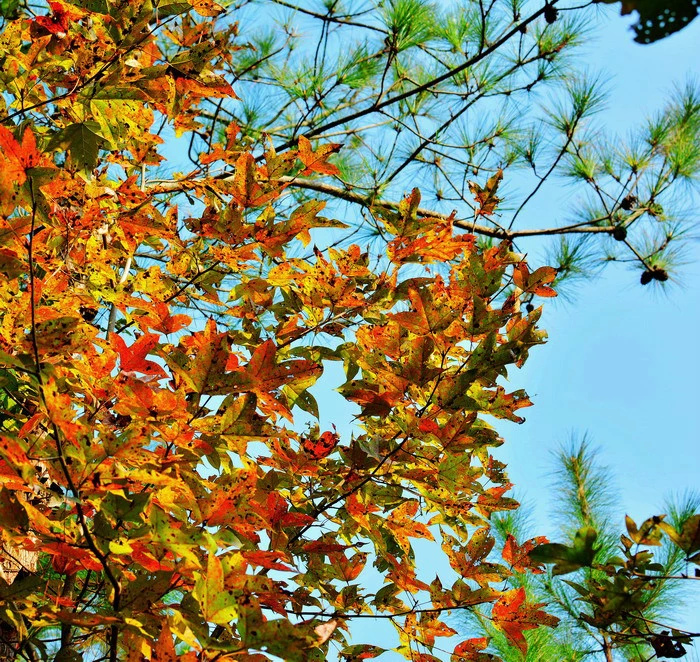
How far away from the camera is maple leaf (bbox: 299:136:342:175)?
95 cm

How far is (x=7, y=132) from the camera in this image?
65 centimetres

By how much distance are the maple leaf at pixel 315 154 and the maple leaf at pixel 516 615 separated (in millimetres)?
668

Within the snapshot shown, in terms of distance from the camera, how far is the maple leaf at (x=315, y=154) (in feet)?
3.12

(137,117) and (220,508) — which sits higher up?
(137,117)

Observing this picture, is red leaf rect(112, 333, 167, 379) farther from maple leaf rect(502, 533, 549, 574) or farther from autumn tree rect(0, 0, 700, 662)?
maple leaf rect(502, 533, 549, 574)

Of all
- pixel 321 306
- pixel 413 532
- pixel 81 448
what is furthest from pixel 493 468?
pixel 81 448

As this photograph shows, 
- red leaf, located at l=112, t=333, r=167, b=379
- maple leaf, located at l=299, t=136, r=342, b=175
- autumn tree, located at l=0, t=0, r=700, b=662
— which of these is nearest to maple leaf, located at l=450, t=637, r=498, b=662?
autumn tree, located at l=0, t=0, r=700, b=662

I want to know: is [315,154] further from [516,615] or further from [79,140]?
[516,615]

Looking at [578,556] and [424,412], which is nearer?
[578,556]

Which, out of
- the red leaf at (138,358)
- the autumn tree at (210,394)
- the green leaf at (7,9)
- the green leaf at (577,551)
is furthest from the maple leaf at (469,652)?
the green leaf at (7,9)

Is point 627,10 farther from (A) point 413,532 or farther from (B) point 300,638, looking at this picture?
(A) point 413,532

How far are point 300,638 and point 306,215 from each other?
1.87 ft

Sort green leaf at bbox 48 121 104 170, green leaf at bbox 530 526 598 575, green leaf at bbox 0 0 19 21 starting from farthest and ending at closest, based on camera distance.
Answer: green leaf at bbox 0 0 19 21 → green leaf at bbox 48 121 104 170 → green leaf at bbox 530 526 598 575

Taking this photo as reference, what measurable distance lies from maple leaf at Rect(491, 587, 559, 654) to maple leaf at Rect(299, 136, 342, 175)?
0.67 meters
